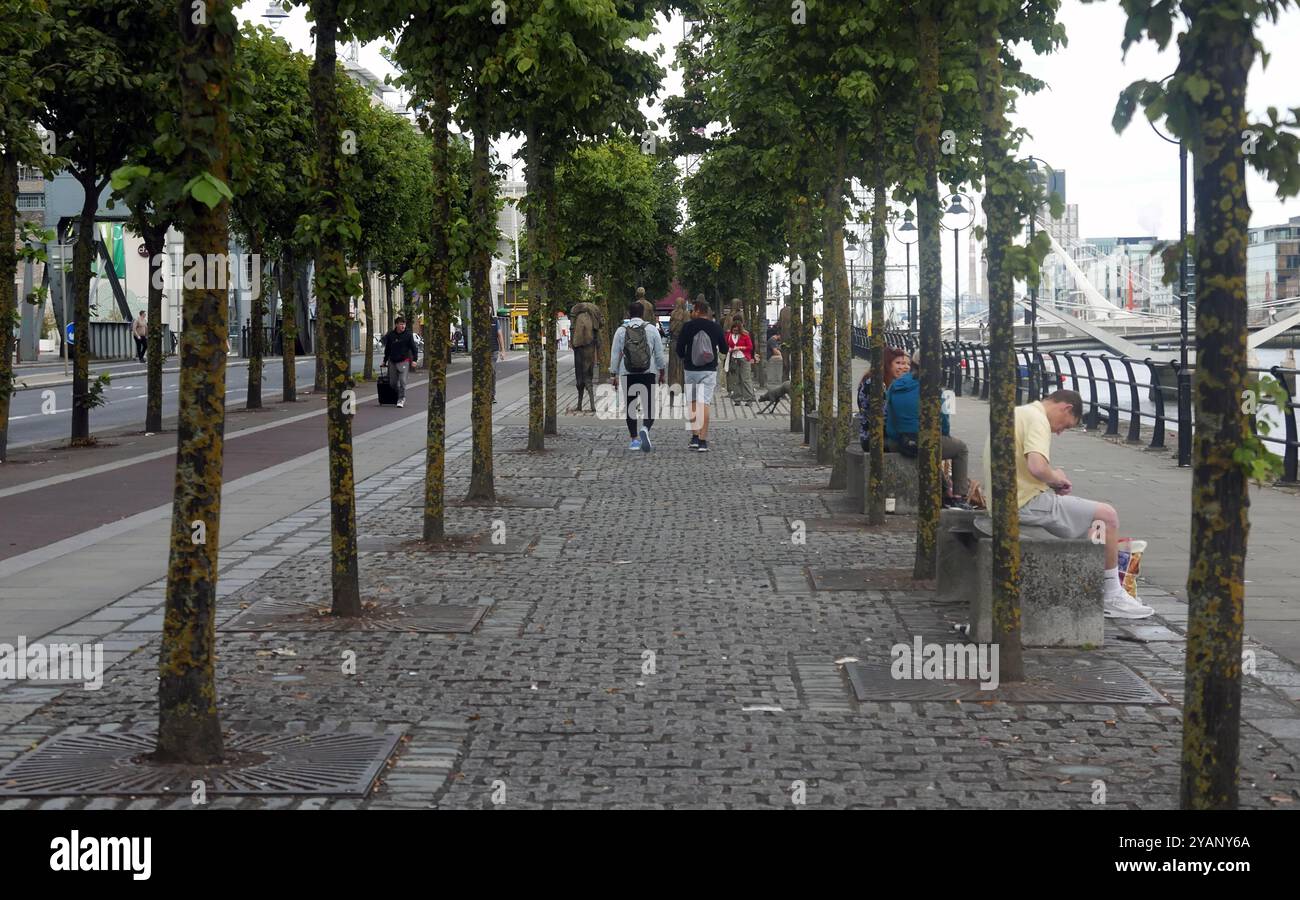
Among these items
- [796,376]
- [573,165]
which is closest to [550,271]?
[573,165]

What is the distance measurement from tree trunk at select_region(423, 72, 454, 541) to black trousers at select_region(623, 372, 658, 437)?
9.07 m

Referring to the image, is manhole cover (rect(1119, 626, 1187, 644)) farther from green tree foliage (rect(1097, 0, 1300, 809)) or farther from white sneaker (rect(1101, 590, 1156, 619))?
green tree foliage (rect(1097, 0, 1300, 809))

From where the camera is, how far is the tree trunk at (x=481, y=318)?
46.4ft

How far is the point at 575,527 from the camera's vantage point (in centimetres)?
1372

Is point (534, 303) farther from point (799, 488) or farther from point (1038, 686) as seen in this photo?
point (1038, 686)

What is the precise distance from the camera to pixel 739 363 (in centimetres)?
3719

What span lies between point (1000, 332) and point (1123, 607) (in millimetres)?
2226

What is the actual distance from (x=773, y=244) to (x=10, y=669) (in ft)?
91.3

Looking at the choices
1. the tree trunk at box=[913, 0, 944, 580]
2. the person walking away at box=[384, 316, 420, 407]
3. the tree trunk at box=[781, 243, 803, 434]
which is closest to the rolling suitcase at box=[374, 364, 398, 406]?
the person walking away at box=[384, 316, 420, 407]

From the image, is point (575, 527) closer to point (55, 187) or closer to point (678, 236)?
point (678, 236)

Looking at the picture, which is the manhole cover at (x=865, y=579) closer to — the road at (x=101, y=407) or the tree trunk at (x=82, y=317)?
the tree trunk at (x=82, y=317)

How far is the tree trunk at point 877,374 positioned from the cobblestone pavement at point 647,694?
62cm

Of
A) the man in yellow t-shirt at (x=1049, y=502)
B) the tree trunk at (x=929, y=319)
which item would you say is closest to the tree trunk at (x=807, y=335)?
the tree trunk at (x=929, y=319)
